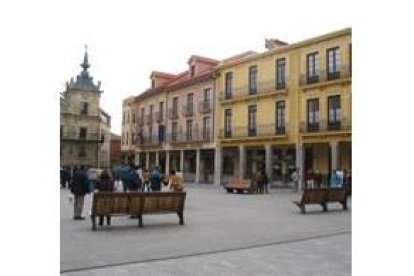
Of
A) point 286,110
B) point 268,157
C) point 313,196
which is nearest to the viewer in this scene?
point 313,196

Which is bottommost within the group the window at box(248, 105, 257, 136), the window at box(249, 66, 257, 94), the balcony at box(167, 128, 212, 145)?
the balcony at box(167, 128, 212, 145)

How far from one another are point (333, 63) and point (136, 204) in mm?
14993

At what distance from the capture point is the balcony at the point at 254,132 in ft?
76.0

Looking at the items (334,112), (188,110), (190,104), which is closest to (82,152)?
(188,110)

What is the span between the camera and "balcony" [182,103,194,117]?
→ 29.2 m

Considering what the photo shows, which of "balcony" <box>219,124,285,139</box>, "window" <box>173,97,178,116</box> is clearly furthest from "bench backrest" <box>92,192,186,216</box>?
"window" <box>173,97,178,116</box>

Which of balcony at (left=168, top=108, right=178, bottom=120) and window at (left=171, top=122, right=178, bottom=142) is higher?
balcony at (left=168, top=108, right=178, bottom=120)

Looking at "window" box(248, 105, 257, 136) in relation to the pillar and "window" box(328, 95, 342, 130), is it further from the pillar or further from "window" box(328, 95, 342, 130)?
"window" box(328, 95, 342, 130)

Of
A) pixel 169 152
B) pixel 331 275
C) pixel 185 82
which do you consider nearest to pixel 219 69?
pixel 185 82

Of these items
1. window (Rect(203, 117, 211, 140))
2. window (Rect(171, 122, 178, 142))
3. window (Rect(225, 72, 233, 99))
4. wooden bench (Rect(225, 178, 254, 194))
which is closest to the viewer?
wooden bench (Rect(225, 178, 254, 194))

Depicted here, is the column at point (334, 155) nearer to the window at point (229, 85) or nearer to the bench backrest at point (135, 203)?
the window at point (229, 85)

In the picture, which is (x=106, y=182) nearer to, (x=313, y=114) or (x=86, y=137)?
(x=313, y=114)

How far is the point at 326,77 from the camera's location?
20922 millimetres
